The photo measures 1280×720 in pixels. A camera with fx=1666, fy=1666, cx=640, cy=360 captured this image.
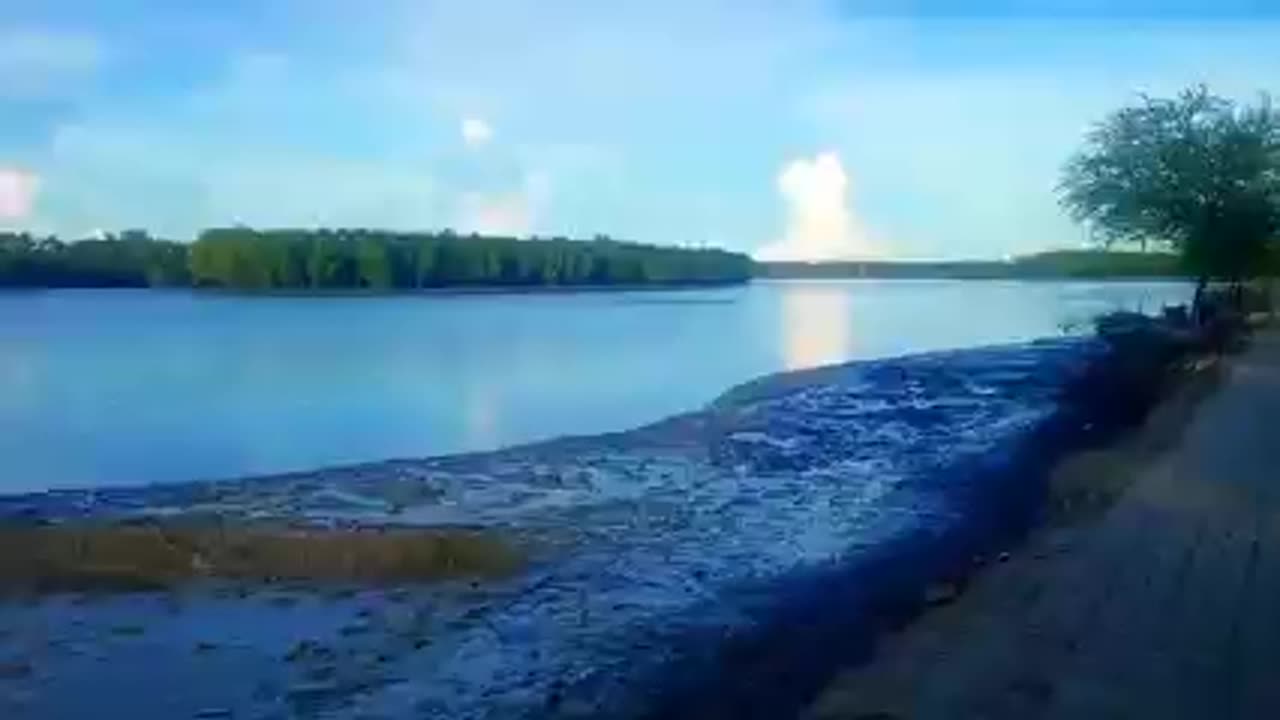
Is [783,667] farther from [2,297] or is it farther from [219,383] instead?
[2,297]

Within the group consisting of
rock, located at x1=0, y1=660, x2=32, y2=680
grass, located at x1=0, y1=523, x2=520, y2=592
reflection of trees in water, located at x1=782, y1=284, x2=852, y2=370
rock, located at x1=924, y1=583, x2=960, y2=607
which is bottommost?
reflection of trees in water, located at x1=782, y1=284, x2=852, y2=370

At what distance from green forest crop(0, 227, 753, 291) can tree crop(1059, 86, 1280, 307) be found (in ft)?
234

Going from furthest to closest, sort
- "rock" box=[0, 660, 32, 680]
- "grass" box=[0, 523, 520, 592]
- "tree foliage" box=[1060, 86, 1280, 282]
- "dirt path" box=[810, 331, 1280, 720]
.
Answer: "tree foliage" box=[1060, 86, 1280, 282], "grass" box=[0, 523, 520, 592], "rock" box=[0, 660, 32, 680], "dirt path" box=[810, 331, 1280, 720]

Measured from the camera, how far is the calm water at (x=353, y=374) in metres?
27.8

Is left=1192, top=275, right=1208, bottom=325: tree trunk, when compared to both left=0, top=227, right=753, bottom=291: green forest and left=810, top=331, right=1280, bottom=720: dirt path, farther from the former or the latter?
left=0, top=227, right=753, bottom=291: green forest

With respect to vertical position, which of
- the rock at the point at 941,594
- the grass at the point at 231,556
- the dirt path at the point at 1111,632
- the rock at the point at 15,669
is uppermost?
the dirt path at the point at 1111,632

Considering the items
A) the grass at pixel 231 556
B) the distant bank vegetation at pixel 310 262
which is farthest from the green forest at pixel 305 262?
the grass at pixel 231 556

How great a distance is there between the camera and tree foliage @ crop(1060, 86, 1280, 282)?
49094 millimetres

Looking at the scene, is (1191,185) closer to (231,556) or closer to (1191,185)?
(1191,185)

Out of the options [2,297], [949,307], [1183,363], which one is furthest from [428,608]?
[949,307]

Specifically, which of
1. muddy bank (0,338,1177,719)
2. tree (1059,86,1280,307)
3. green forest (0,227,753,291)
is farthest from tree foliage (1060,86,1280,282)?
green forest (0,227,753,291)

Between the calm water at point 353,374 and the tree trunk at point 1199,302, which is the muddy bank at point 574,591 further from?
the tree trunk at point 1199,302

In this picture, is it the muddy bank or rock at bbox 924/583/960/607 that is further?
rock at bbox 924/583/960/607

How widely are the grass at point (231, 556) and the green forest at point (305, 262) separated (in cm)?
9129
